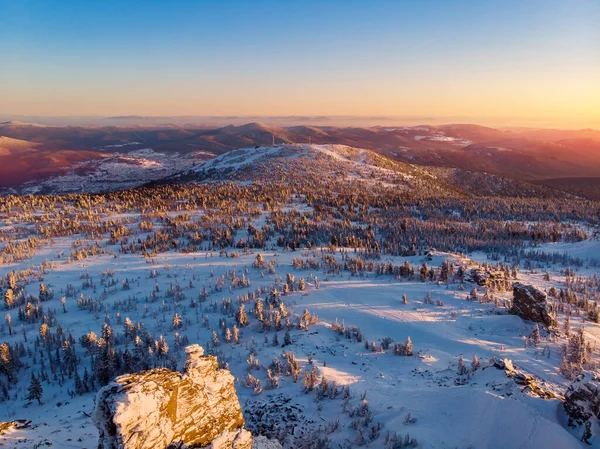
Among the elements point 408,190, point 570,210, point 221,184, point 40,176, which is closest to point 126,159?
point 40,176

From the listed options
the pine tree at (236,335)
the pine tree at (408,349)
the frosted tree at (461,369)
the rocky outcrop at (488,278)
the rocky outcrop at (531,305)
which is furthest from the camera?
the rocky outcrop at (488,278)

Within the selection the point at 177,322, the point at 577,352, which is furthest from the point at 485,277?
the point at 177,322

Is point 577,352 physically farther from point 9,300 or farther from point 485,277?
point 9,300

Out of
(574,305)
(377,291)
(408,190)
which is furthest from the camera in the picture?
(408,190)

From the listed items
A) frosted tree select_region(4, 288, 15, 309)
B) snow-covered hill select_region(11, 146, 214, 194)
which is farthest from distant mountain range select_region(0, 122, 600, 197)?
frosted tree select_region(4, 288, 15, 309)

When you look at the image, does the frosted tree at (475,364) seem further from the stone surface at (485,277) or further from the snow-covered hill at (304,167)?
the snow-covered hill at (304,167)

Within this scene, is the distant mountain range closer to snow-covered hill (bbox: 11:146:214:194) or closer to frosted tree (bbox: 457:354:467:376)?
snow-covered hill (bbox: 11:146:214:194)

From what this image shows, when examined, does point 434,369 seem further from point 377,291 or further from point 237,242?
point 237,242

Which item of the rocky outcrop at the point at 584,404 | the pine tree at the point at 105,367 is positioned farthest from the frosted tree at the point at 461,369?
the pine tree at the point at 105,367
